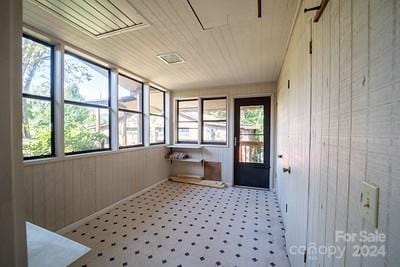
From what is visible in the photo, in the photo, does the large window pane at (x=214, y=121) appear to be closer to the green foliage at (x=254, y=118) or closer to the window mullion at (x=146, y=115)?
the green foliage at (x=254, y=118)

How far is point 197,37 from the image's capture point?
2.13m

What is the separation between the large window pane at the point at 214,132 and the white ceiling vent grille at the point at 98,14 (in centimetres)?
310

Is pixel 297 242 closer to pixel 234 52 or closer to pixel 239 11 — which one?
pixel 239 11

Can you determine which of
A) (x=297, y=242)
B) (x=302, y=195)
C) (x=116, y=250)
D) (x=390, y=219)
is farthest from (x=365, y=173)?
(x=116, y=250)

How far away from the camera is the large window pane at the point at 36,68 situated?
2027 millimetres

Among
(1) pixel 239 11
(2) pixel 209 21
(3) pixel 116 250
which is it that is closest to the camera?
(1) pixel 239 11

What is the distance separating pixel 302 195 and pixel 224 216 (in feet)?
5.28

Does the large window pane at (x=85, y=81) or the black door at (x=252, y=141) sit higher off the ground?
the large window pane at (x=85, y=81)

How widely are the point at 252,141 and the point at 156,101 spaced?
8.86 ft

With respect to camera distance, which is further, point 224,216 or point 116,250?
point 224,216

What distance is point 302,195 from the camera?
4.74 feet

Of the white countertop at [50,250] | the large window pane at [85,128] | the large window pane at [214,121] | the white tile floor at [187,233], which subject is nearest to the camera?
the white countertop at [50,250]

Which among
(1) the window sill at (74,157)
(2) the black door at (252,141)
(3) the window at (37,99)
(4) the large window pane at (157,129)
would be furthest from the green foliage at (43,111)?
(2) the black door at (252,141)

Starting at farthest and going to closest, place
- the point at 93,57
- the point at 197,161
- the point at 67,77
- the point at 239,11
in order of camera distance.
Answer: the point at 197,161 < the point at 93,57 < the point at 67,77 < the point at 239,11
